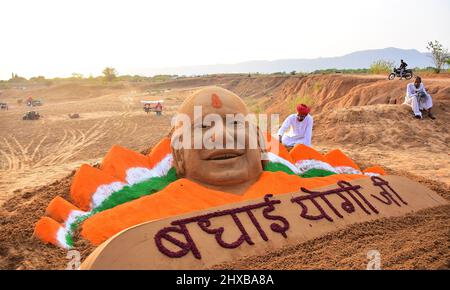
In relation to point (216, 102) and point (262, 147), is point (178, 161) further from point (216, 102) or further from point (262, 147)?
point (262, 147)

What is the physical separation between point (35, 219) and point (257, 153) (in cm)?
253

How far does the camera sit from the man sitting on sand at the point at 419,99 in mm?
9766

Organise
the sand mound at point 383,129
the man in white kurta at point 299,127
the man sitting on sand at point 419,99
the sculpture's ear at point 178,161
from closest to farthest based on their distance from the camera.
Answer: the sculpture's ear at point 178,161
the man in white kurta at point 299,127
the sand mound at point 383,129
the man sitting on sand at point 419,99

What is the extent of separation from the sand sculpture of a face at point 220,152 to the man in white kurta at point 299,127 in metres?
2.28

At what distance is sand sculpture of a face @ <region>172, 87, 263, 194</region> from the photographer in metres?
4.02

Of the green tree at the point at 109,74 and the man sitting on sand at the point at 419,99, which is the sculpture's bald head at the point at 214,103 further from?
the green tree at the point at 109,74

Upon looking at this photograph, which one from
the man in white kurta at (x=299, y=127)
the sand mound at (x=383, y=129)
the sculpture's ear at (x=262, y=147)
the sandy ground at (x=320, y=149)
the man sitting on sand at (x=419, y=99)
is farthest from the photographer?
the man sitting on sand at (x=419, y=99)

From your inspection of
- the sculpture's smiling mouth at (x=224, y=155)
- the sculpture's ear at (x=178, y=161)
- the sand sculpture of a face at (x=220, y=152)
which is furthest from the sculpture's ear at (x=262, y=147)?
the sculpture's ear at (x=178, y=161)

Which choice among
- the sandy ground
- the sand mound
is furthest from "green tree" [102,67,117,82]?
the sand mound

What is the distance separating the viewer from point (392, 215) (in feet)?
13.3

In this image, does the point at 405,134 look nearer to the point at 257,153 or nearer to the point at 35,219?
the point at 257,153

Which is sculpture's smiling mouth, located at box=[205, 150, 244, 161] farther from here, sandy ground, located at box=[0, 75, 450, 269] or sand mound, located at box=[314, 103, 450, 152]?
sand mound, located at box=[314, 103, 450, 152]

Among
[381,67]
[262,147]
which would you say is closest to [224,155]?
[262,147]
